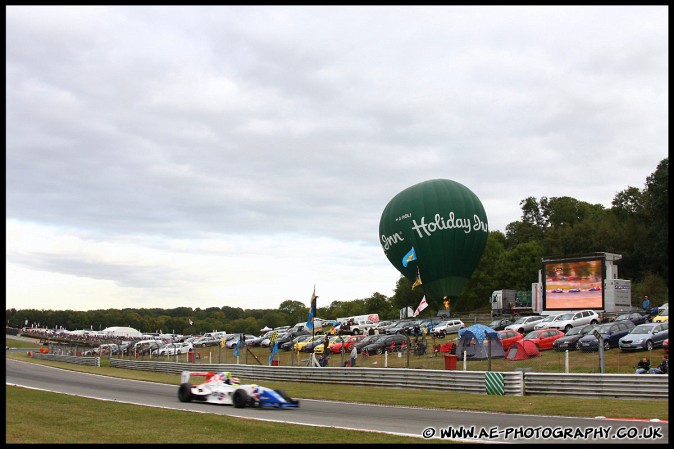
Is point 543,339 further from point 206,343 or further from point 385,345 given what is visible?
point 206,343

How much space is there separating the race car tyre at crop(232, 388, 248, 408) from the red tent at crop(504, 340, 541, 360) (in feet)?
65.9

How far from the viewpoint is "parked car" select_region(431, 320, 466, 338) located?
55.7 m

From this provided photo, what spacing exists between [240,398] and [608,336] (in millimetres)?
23903

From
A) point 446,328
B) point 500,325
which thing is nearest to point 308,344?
point 446,328

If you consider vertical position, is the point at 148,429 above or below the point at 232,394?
above

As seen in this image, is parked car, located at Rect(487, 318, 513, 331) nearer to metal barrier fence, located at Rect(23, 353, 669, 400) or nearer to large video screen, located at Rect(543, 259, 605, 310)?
large video screen, located at Rect(543, 259, 605, 310)

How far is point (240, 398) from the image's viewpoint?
2059 cm

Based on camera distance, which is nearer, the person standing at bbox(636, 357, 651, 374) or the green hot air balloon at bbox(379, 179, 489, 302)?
the person standing at bbox(636, 357, 651, 374)

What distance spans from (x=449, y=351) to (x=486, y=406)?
2083 cm

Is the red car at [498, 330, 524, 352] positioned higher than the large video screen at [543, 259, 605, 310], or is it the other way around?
the large video screen at [543, 259, 605, 310]

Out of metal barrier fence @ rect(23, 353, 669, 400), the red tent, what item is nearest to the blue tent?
the red tent

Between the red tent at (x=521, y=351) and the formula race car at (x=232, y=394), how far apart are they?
19.0m

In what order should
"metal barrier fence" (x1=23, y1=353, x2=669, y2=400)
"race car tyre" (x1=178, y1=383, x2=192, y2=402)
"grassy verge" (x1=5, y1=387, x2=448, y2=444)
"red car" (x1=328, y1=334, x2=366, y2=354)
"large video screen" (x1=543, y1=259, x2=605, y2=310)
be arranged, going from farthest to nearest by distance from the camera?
1. "large video screen" (x1=543, y1=259, x2=605, y2=310)
2. "red car" (x1=328, y1=334, x2=366, y2=354)
3. "race car tyre" (x1=178, y1=383, x2=192, y2=402)
4. "metal barrier fence" (x1=23, y1=353, x2=669, y2=400)
5. "grassy verge" (x1=5, y1=387, x2=448, y2=444)

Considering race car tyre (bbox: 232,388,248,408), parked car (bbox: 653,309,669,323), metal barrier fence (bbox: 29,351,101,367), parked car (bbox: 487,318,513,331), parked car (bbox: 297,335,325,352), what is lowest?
metal barrier fence (bbox: 29,351,101,367)
